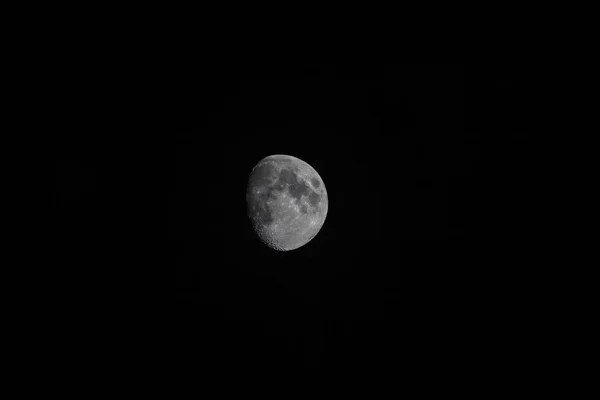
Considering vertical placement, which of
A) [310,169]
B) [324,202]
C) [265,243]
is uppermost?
[310,169]

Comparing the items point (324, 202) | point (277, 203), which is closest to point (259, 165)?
point (277, 203)

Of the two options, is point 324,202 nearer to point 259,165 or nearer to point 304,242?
point 304,242

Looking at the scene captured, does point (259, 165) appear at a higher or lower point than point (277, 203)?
higher

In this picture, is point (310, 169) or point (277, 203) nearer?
A: point (277, 203)

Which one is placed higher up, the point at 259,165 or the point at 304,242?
the point at 259,165

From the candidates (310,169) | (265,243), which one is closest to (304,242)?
(265,243)

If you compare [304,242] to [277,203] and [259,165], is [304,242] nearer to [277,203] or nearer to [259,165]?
[277,203]
